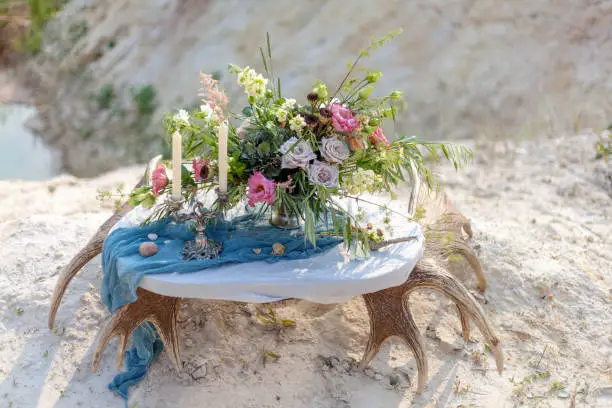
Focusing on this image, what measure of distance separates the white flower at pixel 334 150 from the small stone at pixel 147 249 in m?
0.80

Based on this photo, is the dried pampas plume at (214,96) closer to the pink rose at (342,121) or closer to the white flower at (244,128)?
the white flower at (244,128)

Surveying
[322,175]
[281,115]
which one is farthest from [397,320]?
[281,115]

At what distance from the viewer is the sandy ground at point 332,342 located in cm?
290

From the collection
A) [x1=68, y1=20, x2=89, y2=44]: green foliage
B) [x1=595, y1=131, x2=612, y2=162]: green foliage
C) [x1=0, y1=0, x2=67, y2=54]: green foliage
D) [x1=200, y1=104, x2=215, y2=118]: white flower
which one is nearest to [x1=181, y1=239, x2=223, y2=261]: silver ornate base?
[x1=200, y1=104, x2=215, y2=118]: white flower

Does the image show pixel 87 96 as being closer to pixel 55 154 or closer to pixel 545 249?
pixel 55 154

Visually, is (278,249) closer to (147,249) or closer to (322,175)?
(322,175)

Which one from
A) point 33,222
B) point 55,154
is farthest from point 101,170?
point 33,222

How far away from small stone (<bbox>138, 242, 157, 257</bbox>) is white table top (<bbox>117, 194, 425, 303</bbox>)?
0.13 meters

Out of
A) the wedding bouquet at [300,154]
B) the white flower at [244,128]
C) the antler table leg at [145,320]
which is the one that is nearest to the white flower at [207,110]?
the wedding bouquet at [300,154]

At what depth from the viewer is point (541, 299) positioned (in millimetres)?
3662

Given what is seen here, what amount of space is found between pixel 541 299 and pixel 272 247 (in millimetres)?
1822

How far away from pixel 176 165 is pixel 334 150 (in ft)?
2.05

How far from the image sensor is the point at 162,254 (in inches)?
104

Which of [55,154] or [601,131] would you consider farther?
[55,154]
